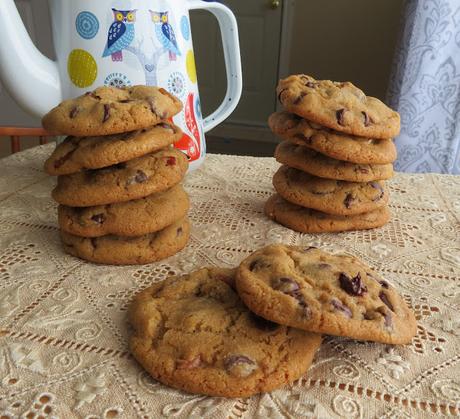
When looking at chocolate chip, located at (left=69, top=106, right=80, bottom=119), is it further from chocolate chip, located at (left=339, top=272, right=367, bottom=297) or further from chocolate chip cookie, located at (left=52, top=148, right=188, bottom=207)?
chocolate chip, located at (left=339, top=272, right=367, bottom=297)

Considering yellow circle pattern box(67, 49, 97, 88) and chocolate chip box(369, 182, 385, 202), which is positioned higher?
yellow circle pattern box(67, 49, 97, 88)

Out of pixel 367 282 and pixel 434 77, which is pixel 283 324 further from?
pixel 434 77

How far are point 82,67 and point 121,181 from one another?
33cm

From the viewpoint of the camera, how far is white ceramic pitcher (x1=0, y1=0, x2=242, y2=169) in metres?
0.86

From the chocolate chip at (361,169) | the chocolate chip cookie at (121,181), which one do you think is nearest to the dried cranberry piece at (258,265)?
the chocolate chip cookie at (121,181)

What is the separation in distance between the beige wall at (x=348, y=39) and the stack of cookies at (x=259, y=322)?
2.29 metres

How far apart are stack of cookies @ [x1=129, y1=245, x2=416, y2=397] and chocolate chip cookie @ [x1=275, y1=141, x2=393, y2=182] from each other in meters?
0.25

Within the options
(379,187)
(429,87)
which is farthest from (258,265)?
(429,87)

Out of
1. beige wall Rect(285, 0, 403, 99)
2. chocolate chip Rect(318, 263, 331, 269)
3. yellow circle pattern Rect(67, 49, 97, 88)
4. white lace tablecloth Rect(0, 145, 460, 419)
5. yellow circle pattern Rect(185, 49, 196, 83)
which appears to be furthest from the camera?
beige wall Rect(285, 0, 403, 99)

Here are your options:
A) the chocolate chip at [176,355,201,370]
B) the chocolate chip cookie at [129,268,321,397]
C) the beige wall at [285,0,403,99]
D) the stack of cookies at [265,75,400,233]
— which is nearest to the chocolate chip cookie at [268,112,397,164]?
the stack of cookies at [265,75,400,233]

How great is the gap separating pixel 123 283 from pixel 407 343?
40cm

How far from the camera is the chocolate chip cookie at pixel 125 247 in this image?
0.73m

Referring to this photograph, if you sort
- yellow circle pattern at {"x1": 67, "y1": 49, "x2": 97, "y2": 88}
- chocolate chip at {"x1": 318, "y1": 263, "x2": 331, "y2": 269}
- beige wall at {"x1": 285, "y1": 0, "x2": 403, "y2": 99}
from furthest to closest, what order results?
beige wall at {"x1": 285, "y1": 0, "x2": 403, "y2": 99}, yellow circle pattern at {"x1": 67, "y1": 49, "x2": 97, "y2": 88}, chocolate chip at {"x1": 318, "y1": 263, "x2": 331, "y2": 269}

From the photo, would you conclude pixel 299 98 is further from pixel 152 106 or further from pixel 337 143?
pixel 152 106
